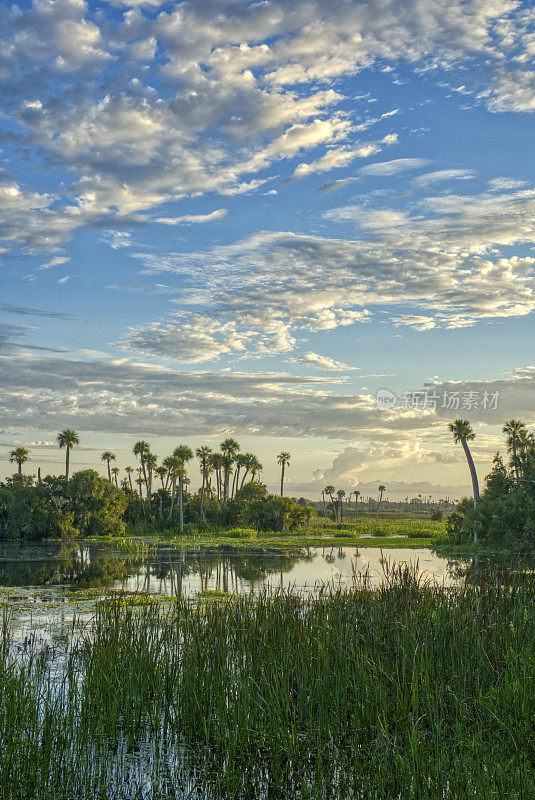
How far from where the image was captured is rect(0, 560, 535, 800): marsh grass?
6.50m

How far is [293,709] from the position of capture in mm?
7699

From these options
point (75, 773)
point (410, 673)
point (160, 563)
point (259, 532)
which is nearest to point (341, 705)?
point (410, 673)

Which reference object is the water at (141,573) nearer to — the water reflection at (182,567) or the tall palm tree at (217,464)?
the water reflection at (182,567)

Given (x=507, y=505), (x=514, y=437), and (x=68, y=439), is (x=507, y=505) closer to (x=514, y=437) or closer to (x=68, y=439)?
(x=514, y=437)

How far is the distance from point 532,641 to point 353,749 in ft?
11.4

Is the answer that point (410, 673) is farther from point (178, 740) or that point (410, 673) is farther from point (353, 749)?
point (178, 740)

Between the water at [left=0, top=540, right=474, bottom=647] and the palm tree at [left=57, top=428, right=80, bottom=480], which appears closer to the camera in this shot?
the water at [left=0, top=540, right=474, bottom=647]

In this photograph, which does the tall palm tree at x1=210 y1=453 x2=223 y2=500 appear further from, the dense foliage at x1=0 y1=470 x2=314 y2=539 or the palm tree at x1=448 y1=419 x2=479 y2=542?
the palm tree at x1=448 y1=419 x2=479 y2=542

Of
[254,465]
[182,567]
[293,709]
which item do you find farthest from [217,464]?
[293,709]

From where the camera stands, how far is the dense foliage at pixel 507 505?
43.4 metres

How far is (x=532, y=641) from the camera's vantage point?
29.2 ft

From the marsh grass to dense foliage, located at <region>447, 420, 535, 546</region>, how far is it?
34447 millimetres

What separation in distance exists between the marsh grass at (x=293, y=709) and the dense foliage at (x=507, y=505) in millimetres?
34447

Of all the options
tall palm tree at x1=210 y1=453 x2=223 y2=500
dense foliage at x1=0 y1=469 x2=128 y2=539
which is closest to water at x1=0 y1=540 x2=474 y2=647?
dense foliage at x1=0 y1=469 x2=128 y2=539
